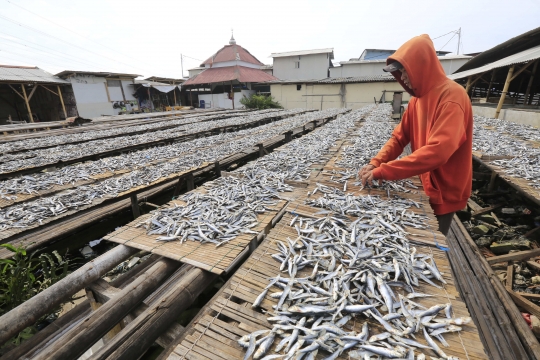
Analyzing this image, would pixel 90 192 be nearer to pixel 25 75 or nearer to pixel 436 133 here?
pixel 436 133

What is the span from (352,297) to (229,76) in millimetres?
33457

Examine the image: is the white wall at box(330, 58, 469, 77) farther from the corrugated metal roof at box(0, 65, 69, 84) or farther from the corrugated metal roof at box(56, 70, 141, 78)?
the corrugated metal roof at box(0, 65, 69, 84)

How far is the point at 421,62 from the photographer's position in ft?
9.59

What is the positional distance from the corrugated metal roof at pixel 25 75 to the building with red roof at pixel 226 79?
14.2 meters

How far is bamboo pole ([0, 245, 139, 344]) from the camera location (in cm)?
194

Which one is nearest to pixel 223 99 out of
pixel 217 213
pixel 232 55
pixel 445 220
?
pixel 232 55

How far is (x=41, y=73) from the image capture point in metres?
23.6

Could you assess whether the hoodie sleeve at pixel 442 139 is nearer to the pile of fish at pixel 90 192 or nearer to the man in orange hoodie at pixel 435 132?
the man in orange hoodie at pixel 435 132

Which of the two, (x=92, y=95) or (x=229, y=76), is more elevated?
(x=229, y=76)

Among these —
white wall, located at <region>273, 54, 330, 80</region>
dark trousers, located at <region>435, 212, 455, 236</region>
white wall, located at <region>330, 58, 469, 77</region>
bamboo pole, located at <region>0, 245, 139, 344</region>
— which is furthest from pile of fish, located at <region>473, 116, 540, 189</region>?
white wall, located at <region>273, 54, 330, 80</region>

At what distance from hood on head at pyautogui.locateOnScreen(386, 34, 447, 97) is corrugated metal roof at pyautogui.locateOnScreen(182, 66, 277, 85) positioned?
29897 millimetres

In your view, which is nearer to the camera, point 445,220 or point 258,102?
point 445,220

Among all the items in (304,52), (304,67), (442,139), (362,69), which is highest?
(304,52)

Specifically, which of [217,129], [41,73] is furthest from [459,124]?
[41,73]
